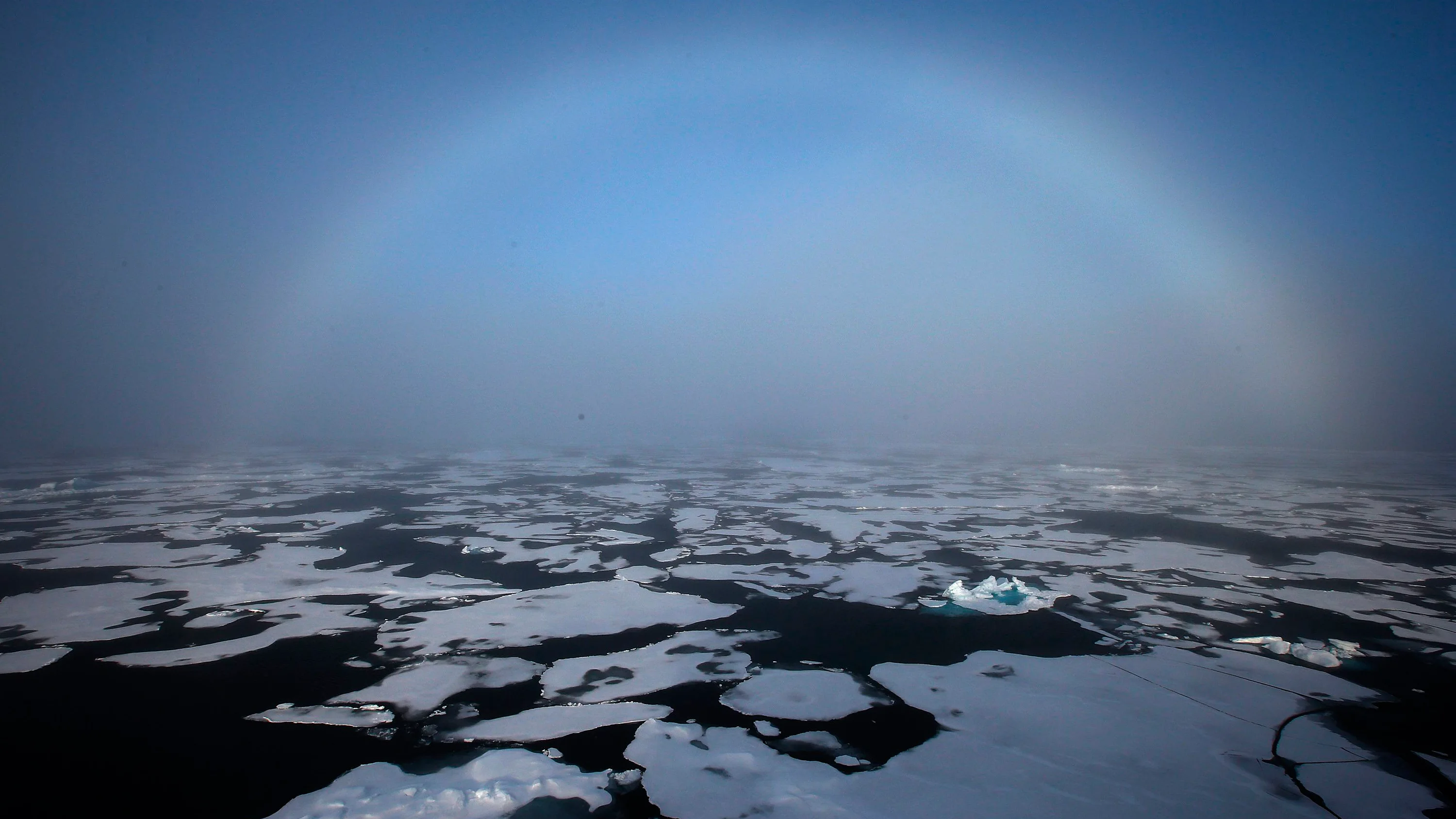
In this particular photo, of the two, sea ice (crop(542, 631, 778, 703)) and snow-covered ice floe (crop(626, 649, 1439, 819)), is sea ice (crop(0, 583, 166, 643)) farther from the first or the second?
snow-covered ice floe (crop(626, 649, 1439, 819))

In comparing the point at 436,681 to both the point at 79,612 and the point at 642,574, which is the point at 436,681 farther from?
the point at 79,612

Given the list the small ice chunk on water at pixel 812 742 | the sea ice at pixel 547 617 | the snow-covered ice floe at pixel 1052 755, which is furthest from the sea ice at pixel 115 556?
the small ice chunk on water at pixel 812 742

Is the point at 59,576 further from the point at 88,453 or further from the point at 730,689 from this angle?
the point at 88,453

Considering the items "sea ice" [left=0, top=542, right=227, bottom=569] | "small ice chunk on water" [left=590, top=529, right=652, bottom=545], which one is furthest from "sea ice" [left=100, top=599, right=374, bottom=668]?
"small ice chunk on water" [left=590, top=529, right=652, bottom=545]

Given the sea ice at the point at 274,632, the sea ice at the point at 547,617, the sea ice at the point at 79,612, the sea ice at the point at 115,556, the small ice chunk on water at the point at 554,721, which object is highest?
the small ice chunk on water at the point at 554,721

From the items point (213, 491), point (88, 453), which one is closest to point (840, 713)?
point (213, 491)

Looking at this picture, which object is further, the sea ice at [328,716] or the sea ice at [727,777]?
the sea ice at [328,716]

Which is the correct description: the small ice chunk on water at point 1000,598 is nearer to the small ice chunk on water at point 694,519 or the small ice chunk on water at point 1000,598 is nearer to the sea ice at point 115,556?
the small ice chunk on water at point 694,519
